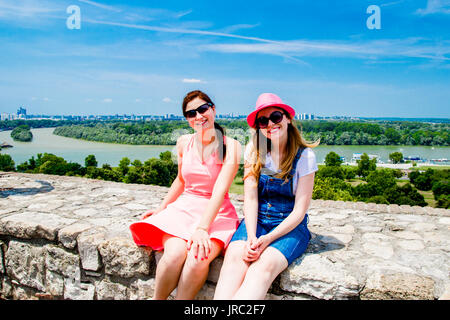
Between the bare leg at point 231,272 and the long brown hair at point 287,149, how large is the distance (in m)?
0.58

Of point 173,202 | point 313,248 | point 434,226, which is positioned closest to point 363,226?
point 434,226

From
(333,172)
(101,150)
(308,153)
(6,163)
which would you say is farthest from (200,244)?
(101,150)

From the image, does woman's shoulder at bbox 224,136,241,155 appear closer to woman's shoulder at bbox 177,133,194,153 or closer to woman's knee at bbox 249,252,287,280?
woman's shoulder at bbox 177,133,194,153

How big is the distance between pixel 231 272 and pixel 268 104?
1.22 m

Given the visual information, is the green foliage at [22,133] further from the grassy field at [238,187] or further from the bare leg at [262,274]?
the bare leg at [262,274]

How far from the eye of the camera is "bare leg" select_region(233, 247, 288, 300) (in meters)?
2.07

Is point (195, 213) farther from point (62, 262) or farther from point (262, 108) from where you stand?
point (62, 262)

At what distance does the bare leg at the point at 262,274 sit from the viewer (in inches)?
81.7

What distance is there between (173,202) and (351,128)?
81574 millimetres

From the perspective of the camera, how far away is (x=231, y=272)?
2205mm

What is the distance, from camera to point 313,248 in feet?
9.00

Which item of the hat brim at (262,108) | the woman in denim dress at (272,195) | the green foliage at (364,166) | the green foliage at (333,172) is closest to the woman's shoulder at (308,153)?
the woman in denim dress at (272,195)

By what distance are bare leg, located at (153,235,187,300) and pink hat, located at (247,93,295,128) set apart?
1100mm
